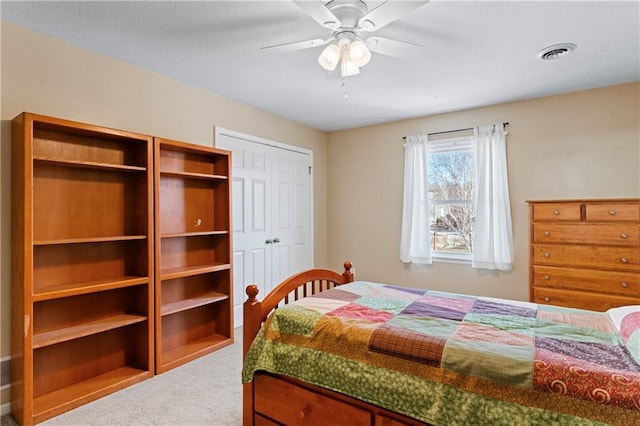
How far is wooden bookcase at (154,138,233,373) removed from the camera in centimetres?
282

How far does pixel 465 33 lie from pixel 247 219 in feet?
9.00

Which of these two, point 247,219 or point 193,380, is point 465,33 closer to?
point 247,219

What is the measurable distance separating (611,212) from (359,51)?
2547 mm

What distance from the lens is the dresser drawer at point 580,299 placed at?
9.00 ft

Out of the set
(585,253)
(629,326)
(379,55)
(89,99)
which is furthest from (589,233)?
(89,99)

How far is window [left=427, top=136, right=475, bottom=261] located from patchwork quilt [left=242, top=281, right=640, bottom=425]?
219cm

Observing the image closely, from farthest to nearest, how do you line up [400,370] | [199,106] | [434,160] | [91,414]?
1. [434,160]
2. [199,106]
3. [91,414]
4. [400,370]

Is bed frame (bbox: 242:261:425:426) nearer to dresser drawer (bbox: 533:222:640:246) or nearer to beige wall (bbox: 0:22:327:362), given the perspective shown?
beige wall (bbox: 0:22:327:362)

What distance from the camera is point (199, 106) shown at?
A: 331 cm

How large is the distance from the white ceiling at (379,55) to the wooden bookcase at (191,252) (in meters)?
0.74

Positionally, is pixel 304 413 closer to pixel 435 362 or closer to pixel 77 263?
pixel 435 362

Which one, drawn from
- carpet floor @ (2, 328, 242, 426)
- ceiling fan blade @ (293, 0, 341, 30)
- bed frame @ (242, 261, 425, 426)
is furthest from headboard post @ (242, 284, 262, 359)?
ceiling fan blade @ (293, 0, 341, 30)

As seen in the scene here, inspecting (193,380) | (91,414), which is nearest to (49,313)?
(91,414)

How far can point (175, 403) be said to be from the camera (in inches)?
87.9
